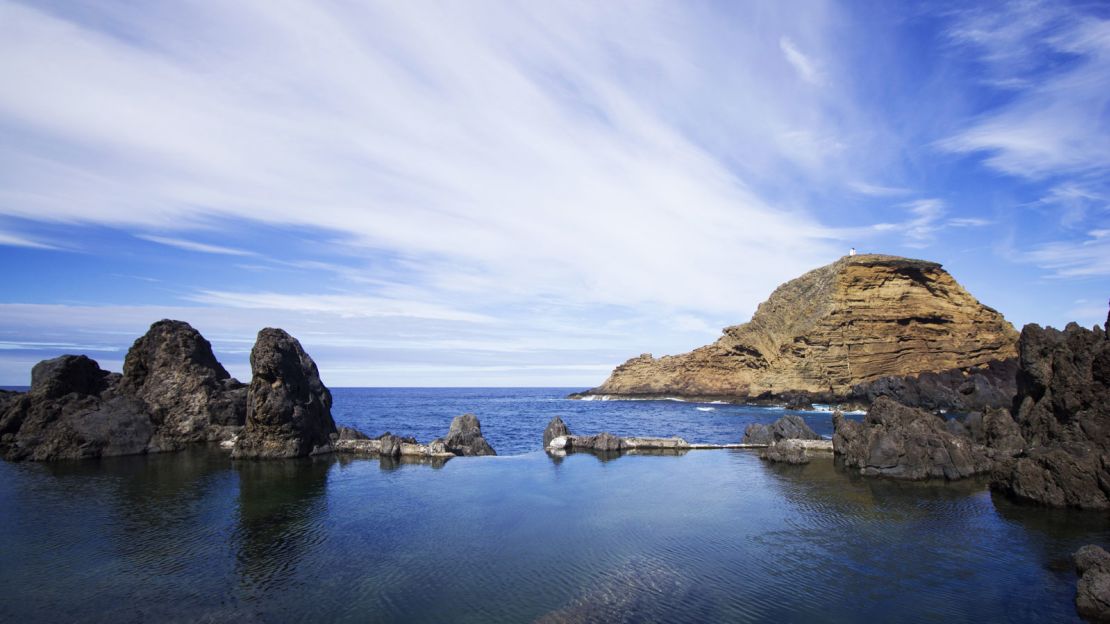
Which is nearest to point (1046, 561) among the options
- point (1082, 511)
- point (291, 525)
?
point (1082, 511)

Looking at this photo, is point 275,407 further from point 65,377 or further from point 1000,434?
point 1000,434

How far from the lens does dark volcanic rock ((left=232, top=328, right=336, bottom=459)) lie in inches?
1286

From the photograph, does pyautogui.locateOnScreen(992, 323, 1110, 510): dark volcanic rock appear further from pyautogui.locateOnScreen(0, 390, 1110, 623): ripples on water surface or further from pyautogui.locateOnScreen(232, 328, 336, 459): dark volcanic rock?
pyautogui.locateOnScreen(232, 328, 336, 459): dark volcanic rock

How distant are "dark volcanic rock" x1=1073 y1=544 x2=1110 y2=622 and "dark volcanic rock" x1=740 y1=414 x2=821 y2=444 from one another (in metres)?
23.8

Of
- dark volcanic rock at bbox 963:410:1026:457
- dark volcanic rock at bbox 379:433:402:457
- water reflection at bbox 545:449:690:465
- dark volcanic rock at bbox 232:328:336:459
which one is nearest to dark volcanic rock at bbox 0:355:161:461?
dark volcanic rock at bbox 232:328:336:459

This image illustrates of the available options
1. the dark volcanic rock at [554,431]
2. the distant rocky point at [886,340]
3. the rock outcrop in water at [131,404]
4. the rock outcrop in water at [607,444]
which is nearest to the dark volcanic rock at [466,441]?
the dark volcanic rock at [554,431]

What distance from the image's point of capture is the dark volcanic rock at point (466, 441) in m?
36.2

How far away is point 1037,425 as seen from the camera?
2750 cm

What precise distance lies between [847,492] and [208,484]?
27.8m

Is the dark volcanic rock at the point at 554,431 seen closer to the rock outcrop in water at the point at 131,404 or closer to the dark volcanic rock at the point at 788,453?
the dark volcanic rock at the point at 788,453

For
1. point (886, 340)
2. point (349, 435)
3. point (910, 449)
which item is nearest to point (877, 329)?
point (886, 340)

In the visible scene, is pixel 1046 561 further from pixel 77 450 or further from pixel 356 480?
pixel 77 450

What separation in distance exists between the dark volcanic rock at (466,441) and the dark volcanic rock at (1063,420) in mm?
26422

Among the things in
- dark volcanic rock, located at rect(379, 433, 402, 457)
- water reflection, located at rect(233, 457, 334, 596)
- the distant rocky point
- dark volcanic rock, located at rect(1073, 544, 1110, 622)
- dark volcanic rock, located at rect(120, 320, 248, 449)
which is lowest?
water reflection, located at rect(233, 457, 334, 596)
